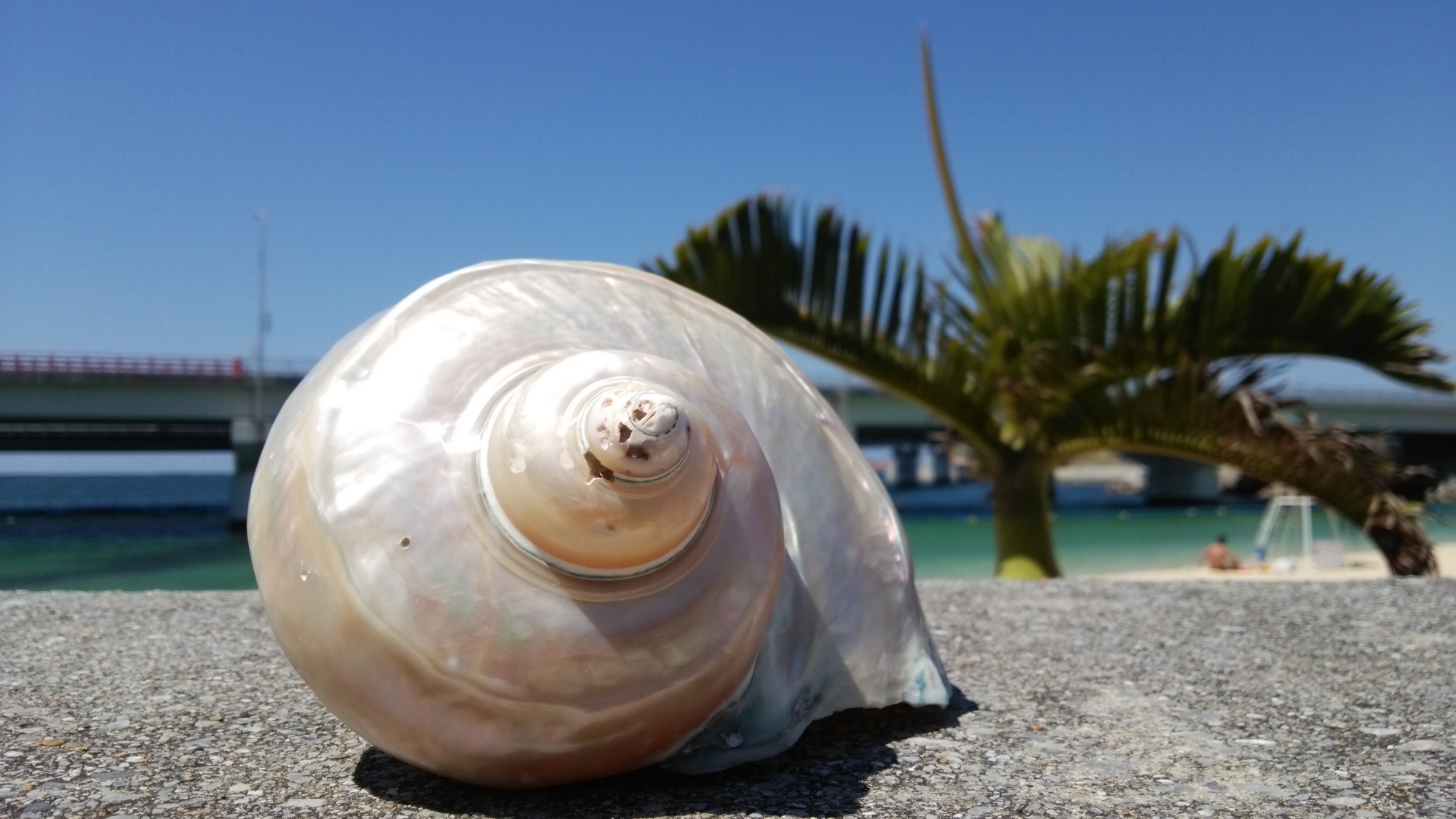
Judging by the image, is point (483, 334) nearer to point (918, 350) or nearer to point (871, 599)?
point (871, 599)

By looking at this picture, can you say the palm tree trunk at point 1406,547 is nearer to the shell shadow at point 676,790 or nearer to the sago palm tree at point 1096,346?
the sago palm tree at point 1096,346

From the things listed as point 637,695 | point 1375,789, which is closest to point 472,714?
point 637,695

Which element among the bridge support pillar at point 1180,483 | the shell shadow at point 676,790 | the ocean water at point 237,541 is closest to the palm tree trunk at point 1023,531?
the shell shadow at point 676,790

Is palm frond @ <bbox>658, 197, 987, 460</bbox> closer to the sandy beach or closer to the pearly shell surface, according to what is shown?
the pearly shell surface

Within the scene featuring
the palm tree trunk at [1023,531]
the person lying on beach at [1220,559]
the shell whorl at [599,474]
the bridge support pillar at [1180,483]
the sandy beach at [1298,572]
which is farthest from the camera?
the bridge support pillar at [1180,483]

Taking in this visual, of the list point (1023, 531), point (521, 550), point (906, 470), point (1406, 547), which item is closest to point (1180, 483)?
point (906, 470)

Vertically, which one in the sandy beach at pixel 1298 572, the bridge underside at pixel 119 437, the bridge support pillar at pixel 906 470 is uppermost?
the bridge underside at pixel 119 437
